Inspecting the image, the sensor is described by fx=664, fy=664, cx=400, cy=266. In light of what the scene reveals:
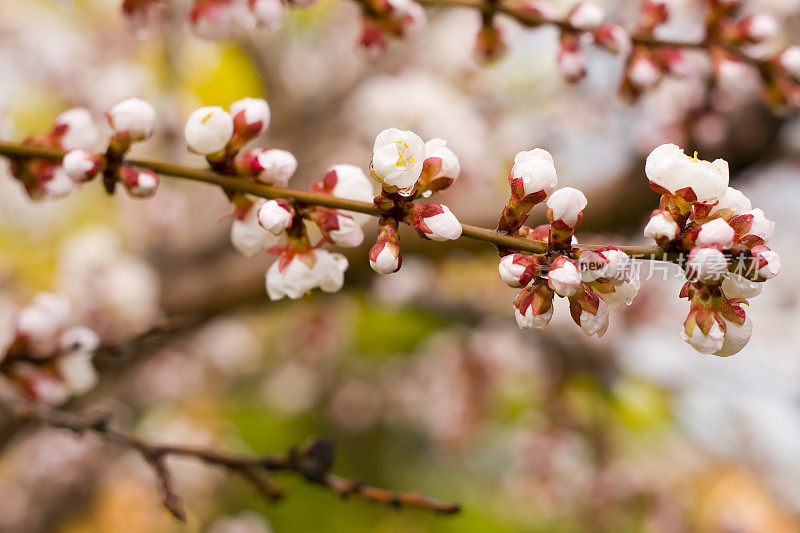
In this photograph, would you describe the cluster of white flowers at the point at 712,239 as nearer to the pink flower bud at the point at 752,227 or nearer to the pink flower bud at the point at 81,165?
the pink flower bud at the point at 752,227

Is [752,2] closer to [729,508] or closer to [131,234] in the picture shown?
[729,508]

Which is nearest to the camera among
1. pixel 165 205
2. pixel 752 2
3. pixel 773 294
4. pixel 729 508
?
pixel 752 2

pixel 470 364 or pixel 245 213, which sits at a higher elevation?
pixel 245 213

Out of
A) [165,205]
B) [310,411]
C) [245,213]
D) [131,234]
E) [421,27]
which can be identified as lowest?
[310,411]

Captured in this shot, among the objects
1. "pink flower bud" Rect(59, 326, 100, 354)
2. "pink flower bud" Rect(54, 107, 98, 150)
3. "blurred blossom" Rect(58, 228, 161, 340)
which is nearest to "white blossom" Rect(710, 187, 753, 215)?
"pink flower bud" Rect(54, 107, 98, 150)

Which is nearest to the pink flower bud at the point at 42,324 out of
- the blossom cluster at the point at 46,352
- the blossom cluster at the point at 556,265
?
the blossom cluster at the point at 46,352

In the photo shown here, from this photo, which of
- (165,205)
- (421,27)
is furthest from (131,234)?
(421,27)
